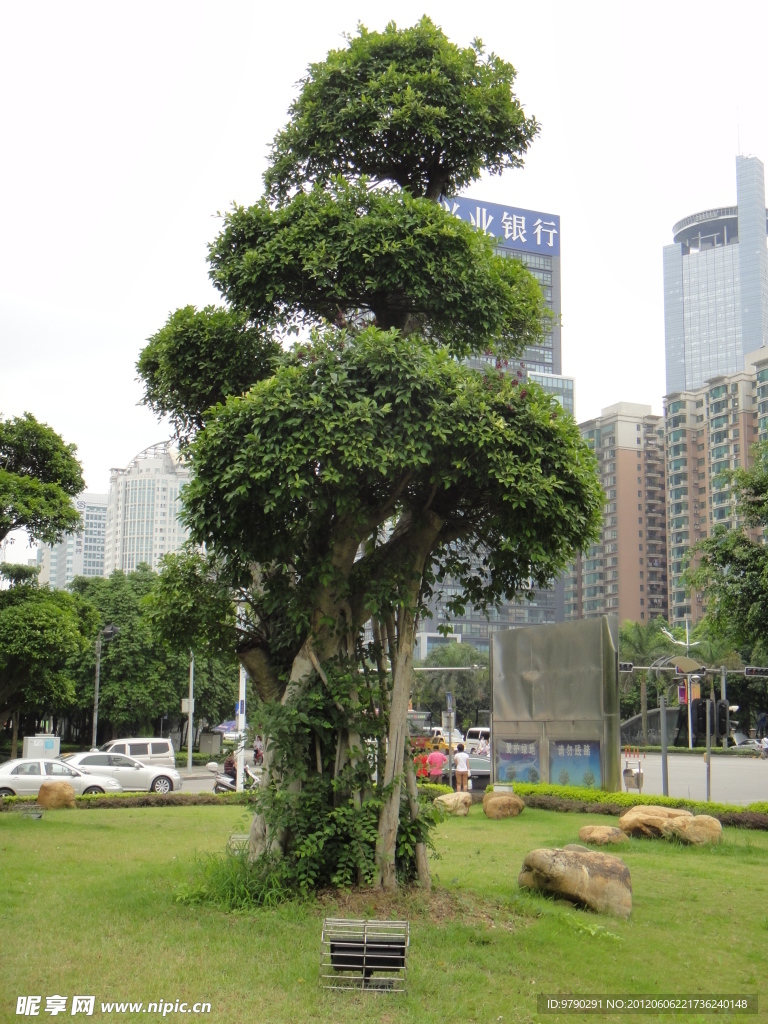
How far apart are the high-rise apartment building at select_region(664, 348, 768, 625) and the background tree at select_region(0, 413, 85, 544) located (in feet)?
239

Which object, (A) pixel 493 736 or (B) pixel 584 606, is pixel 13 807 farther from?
(B) pixel 584 606

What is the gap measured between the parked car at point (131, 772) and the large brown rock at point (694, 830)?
50.1 ft

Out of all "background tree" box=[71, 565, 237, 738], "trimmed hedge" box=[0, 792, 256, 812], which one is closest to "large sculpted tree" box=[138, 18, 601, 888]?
"trimmed hedge" box=[0, 792, 256, 812]

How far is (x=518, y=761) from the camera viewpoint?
834 inches

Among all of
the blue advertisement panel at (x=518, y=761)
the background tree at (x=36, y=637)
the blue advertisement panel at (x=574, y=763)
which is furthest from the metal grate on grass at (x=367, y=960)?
the blue advertisement panel at (x=518, y=761)

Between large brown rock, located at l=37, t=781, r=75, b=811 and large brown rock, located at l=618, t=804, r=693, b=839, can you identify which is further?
large brown rock, located at l=37, t=781, r=75, b=811

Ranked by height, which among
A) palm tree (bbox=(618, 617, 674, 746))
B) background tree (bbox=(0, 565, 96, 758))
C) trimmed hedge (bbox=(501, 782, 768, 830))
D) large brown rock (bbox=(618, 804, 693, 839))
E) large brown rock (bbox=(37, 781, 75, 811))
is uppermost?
palm tree (bbox=(618, 617, 674, 746))

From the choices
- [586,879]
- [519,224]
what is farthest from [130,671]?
[519,224]

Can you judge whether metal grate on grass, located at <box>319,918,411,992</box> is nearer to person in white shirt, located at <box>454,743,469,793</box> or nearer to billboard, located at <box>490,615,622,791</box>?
billboard, located at <box>490,615,622,791</box>

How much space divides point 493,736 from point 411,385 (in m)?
14.9

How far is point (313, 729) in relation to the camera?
9352mm

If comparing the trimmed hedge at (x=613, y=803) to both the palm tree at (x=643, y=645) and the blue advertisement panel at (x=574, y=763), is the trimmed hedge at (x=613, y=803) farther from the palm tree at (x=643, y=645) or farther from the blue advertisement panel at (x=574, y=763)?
the palm tree at (x=643, y=645)

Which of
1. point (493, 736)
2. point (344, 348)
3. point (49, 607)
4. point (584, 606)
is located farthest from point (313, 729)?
point (584, 606)

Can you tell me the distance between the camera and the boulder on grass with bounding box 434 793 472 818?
1795 cm
